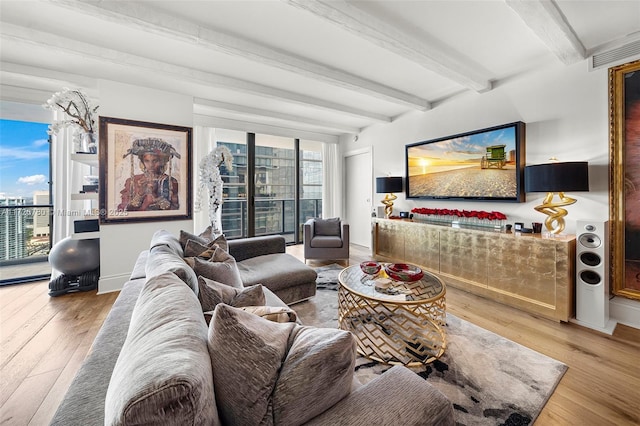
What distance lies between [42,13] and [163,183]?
1.89 m

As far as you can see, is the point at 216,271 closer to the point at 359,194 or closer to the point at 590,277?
the point at 590,277

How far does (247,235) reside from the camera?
5.21m

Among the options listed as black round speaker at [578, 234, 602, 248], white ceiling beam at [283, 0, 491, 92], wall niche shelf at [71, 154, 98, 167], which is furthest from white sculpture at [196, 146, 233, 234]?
black round speaker at [578, 234, 602, 248]

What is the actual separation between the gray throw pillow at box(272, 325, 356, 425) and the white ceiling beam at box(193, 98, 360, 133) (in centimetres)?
407

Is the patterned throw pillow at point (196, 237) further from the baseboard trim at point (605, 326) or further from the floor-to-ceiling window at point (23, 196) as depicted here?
the baseboard trim at point (605, 326)

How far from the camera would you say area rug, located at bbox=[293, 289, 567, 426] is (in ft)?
4.77

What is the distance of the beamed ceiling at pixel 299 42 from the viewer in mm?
2006

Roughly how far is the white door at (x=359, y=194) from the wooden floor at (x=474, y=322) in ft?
9.10

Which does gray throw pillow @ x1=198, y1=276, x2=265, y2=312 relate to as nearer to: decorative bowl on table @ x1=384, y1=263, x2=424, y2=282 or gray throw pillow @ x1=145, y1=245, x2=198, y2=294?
gray throw pillow @ x1=145, y1=245, x2=198, y2=294

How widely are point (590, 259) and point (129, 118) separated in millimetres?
5180

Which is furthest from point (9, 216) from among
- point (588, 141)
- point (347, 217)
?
point (588, 141)

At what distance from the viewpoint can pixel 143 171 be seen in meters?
3.40

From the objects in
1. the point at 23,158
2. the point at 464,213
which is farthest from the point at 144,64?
the point at 464,213

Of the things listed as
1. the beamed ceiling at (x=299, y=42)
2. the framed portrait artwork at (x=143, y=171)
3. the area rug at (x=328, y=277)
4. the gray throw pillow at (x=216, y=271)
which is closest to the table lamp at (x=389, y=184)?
the beamed ceiling at (x=299, y=42)
